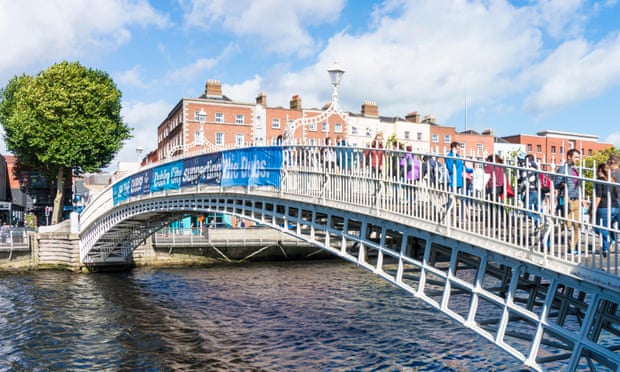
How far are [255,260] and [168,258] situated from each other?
19.1 feet

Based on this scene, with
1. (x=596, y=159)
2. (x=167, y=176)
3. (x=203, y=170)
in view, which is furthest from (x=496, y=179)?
(x=596, y=159)

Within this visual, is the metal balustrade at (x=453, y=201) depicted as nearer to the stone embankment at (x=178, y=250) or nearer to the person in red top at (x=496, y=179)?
the person in red top at (x=496, y=179)

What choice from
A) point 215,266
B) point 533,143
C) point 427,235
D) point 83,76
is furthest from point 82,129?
point 533,143

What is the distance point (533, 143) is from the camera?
78.0 meters

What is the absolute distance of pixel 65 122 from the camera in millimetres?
45844

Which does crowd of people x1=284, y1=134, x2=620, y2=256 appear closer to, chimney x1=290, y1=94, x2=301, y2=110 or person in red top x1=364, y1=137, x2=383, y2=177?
person in red top x1=364, y1=137, x2=383, y2=177

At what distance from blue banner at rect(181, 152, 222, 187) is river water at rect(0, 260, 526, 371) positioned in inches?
204

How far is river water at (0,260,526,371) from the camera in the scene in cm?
1673

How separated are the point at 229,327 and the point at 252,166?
5841mm

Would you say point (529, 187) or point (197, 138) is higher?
point (197, 138)

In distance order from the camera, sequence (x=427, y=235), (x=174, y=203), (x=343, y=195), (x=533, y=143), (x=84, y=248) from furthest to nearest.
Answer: (x=533, y=143)
(x=84, y=248)
(x=174, y=203)
(x=343, y=195)
(x=427, y=235)

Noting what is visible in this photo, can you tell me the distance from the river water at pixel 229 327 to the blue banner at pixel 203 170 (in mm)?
5189

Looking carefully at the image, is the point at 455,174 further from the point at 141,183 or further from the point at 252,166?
the point at 141,183

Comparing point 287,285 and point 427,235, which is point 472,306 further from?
point 287,285
